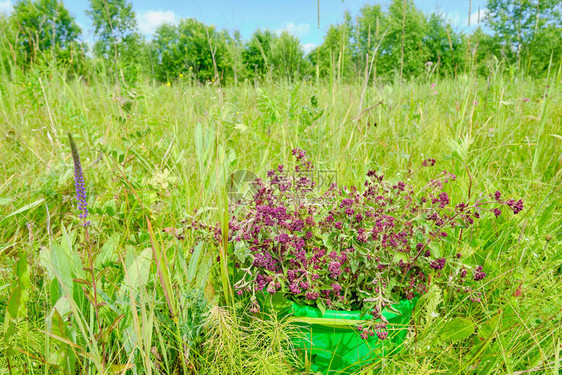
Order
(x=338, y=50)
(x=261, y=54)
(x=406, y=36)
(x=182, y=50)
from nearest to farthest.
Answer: (x=338, y=50) → (x=406, y=36) → (x=261, y=54) → (x=182, y=50)

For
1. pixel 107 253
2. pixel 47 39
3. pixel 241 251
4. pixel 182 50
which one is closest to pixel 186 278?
pixel 241 251

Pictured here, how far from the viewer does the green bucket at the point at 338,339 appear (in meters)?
0.98

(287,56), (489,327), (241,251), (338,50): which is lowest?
(489,327)

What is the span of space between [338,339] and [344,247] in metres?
0.29

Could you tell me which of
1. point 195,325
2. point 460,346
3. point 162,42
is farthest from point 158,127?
point 162,42

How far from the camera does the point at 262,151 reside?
2.14 meters

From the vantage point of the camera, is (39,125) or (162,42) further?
(162,42)

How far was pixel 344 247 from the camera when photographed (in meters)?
1.15

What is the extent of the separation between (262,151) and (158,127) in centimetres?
80

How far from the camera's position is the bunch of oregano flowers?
3.30ft

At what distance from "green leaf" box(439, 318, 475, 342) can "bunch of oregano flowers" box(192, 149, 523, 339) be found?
10 centimetres

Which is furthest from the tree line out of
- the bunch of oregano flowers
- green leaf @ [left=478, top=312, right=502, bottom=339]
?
green leaf @ [left=478, top=312, right=502, bottom=339]

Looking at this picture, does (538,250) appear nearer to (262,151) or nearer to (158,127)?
(262,151)

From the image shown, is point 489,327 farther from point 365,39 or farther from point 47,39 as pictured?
point 47,39
